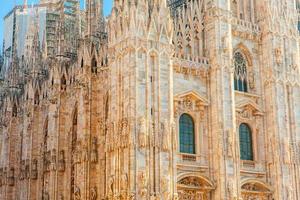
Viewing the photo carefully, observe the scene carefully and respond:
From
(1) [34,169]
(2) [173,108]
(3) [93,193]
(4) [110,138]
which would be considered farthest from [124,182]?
(1) [34,169]

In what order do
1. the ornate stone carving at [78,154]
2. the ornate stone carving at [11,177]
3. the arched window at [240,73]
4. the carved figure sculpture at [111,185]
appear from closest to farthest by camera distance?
the carved figure sculpture at [111,185] < the ornate stone carving at [78,154] < the arched window at [240,73] < the ornate stone carving at [11,177]

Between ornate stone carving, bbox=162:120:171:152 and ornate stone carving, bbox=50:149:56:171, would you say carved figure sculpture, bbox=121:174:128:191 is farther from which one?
ornate stone carving, bbox=50:149:56:171

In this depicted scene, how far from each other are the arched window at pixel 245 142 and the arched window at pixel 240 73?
95.3 inches

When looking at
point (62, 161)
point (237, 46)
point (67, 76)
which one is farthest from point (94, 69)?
point (237, 46)

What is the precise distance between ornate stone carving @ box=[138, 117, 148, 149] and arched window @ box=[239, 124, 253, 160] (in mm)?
8256

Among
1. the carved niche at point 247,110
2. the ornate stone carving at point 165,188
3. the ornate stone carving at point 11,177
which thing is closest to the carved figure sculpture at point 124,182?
the ornate stone carving at point 165,188

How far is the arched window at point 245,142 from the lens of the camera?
33.2 metres

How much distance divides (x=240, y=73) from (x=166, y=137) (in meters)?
8.91

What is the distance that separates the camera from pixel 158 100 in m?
28.3

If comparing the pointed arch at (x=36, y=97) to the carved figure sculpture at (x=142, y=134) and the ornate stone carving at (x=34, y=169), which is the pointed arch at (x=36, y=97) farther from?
the carved figure sculpture at (x=142, y=134)

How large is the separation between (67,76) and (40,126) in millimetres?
5010

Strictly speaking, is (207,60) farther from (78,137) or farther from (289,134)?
(78,137)

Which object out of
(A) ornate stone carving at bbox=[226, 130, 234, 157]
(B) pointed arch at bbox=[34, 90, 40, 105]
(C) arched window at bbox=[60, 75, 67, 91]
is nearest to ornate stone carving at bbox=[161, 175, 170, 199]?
(A) ornate stone carving at bbox=[226, 130, 234, 157]

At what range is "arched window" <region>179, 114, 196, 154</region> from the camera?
30828mm
